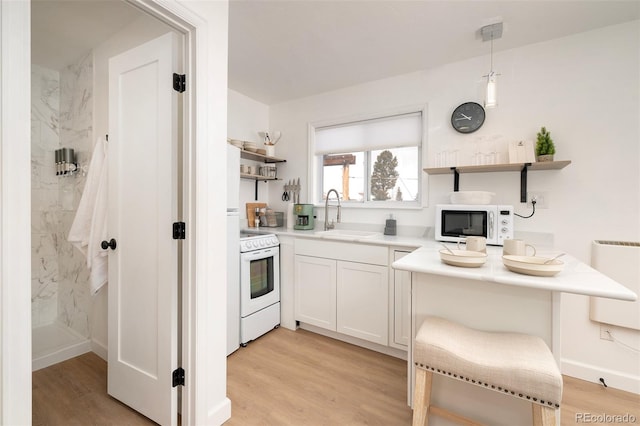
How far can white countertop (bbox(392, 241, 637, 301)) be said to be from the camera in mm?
1033

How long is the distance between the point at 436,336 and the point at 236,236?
172 centimetres

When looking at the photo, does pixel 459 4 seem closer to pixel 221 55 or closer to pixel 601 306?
pixel 221 55

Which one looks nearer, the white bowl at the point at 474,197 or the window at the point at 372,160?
the white bowl at the point at 474,197

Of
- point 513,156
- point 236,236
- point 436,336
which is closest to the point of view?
point 436,336

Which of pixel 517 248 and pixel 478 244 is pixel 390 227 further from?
pixel 517 248

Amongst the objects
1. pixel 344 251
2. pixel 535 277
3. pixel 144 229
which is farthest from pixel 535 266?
pixel 144 229

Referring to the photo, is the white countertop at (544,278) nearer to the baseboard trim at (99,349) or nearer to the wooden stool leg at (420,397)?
the wooden stool leg at (420,397)

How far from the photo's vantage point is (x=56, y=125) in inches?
110

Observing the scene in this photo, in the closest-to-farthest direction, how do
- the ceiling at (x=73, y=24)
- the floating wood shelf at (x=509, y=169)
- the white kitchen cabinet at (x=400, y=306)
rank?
the ceiling at (x=73, y=24)
the floating wood shelf at (x=509, y=169)
the white kitchen cabinet at (x=400, y=306)

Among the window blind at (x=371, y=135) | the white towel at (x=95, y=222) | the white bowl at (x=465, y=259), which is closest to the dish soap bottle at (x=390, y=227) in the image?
the window blind at (x=371, y=135)

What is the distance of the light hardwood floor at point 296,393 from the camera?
1.67m

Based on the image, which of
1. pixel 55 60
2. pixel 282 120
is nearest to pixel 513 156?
pixel 282 120

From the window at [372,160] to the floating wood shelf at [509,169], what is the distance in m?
0.37

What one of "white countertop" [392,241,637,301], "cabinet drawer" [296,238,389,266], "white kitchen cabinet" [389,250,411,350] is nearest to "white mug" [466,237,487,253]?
"white countertop" [392,241,637,301]
